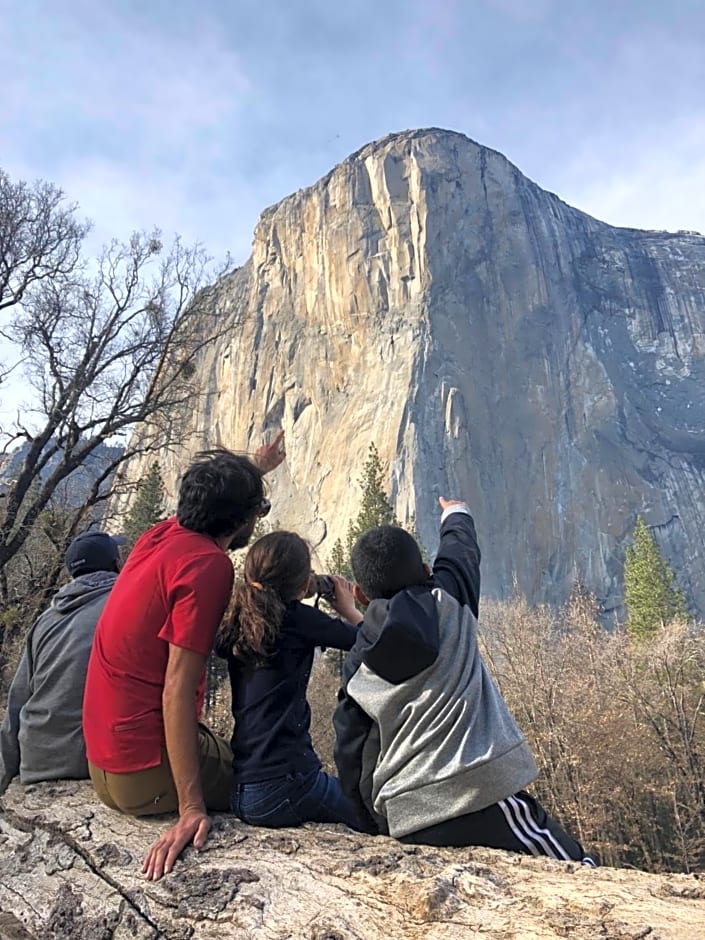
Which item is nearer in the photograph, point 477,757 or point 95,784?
point 477,757

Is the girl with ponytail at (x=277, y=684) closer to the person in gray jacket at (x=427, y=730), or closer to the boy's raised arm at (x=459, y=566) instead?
the person in gray jacket at (x=427, y=730)

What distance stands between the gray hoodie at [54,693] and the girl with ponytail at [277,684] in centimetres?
81

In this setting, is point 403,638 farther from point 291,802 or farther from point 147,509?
point 147,509

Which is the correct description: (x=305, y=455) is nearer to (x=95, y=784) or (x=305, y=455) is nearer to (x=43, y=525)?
(x=43, y=525)

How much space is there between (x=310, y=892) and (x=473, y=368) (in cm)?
5836

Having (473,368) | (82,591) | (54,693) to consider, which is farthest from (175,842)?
(473,368)

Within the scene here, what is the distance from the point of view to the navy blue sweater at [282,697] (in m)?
2.58

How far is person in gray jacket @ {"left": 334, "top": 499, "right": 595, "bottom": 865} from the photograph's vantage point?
225 centimetres

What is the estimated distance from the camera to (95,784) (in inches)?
99.1

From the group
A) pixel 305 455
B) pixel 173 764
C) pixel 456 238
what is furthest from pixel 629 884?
pixel 456 238

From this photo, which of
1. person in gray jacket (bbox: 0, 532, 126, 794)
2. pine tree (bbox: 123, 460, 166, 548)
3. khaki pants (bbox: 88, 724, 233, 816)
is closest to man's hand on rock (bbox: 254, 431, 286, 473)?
person in gray jacket (bbox: 0, 532, 126, 794)

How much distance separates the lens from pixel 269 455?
A: 318 centimetres

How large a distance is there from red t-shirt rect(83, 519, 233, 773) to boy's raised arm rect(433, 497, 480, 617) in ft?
2.65

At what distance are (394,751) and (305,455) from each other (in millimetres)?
55229
